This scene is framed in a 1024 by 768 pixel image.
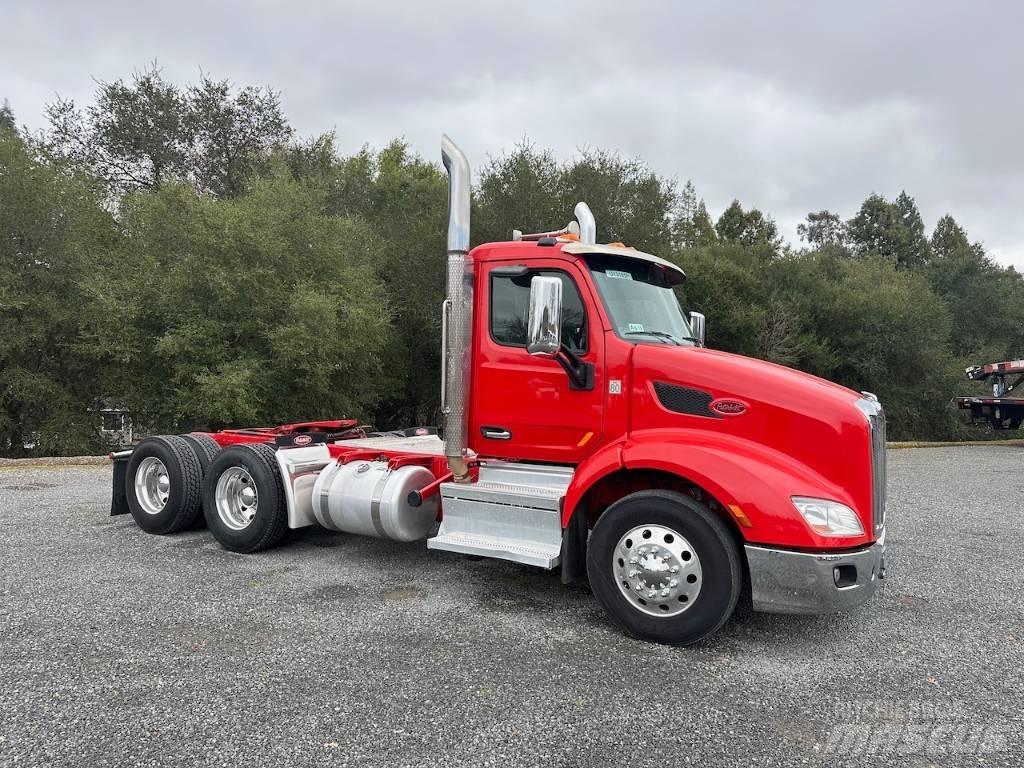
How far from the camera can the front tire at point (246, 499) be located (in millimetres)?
5984

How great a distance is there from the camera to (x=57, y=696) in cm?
343

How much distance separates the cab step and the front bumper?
1269 millimetres

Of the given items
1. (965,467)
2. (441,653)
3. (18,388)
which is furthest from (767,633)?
(18,388)

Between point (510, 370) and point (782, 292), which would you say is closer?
point (510, 370)

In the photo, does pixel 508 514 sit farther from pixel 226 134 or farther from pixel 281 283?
pixel 226 134

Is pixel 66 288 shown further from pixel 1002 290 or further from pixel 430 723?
pixel 1002 290

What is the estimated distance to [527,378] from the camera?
489 centimetres

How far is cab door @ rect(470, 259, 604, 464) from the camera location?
4730 mm

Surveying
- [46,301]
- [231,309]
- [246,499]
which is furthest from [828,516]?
[46,301]

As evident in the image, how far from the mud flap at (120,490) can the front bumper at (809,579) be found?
603 cm

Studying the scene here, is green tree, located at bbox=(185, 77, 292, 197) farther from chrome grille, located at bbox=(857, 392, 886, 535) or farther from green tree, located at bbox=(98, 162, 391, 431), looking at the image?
chrome grille, located at bbox=(857, 392, 886, 535)

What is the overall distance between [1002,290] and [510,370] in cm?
3898

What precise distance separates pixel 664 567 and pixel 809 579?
0.79 metres
